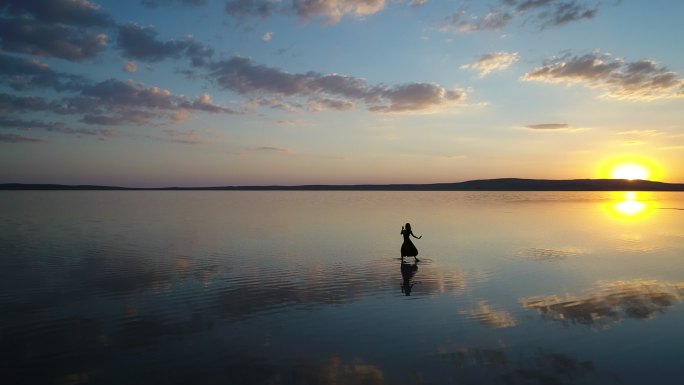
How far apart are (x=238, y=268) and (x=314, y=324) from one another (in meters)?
10.2

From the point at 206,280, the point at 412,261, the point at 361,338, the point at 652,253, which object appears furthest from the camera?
the point at 652,253

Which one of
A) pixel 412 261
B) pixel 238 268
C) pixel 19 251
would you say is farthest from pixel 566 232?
pixel 19 251

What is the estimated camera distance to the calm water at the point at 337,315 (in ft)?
33.2

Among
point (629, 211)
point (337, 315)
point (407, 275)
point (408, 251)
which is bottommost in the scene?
point (629, 211)

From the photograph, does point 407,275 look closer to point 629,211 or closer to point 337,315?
point 337,315

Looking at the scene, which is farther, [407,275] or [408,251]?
[408,251]

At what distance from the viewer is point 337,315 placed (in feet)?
47.2

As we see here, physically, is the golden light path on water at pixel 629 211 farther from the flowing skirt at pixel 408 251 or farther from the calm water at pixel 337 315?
the flowing skirt at pixel 408 251

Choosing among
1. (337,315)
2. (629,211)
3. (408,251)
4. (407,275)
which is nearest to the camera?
(337,315)

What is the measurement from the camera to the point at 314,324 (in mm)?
13445

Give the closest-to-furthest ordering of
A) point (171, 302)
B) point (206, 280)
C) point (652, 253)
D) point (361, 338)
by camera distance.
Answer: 1. point (361, 338)
2. point (171, 302)
3. point (206, 280)
4. point (652, 253)

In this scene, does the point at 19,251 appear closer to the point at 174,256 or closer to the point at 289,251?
the point at 174,256

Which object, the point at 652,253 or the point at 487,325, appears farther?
the point at 652,253

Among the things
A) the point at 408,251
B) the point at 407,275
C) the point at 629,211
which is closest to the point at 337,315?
the point at 407,275
